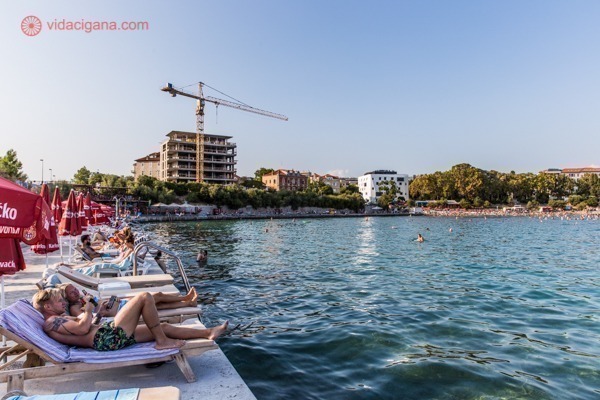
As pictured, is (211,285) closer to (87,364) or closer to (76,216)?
(76,216)

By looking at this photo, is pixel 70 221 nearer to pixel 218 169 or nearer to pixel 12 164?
pixel 12 164

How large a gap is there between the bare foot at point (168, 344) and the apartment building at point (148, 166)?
12440 cm

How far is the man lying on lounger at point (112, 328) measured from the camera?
4566mm

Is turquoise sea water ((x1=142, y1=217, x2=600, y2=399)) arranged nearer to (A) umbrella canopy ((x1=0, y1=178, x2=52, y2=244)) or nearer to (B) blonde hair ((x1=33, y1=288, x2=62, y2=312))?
(B) blonde hair ((x1=33, y1=288, x2=62, y2=312))

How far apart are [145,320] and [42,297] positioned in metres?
1.35

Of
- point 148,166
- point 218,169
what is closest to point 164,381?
point 218,169

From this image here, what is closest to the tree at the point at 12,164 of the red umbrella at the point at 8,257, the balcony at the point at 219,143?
the balcony at the point at 219,143

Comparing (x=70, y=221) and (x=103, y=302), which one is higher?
(x=70, y=221)

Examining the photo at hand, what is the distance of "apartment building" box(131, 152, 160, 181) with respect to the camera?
123 m

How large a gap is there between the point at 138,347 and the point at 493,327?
27.9ft

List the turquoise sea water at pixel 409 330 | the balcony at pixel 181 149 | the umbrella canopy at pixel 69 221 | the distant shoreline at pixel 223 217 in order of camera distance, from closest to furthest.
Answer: the turquoise sea water at pixel 409 330 → the umbrella canopy at pixel 69 221 → the distant shoreline at pixel 223 217 → the balcony at pixel 181 149

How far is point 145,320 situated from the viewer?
4715mm

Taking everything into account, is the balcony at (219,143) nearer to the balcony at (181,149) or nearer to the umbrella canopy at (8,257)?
the balcony at (181,149)

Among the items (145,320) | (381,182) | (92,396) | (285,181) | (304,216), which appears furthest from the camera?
(381,182)
